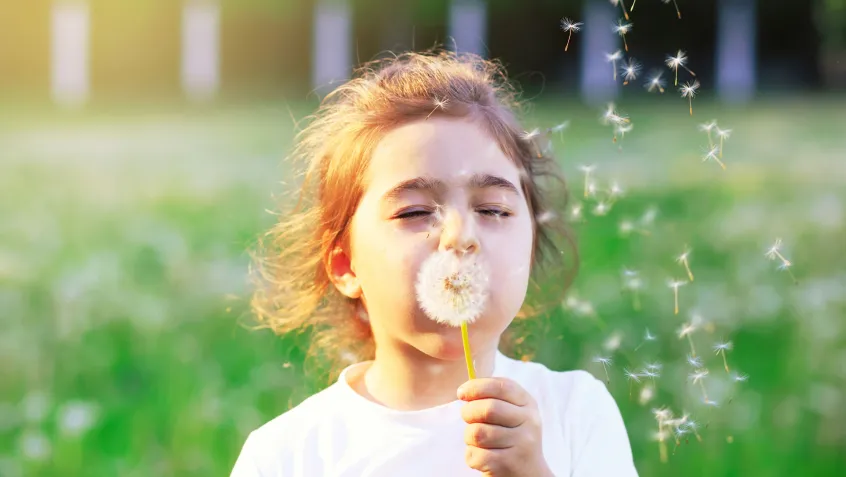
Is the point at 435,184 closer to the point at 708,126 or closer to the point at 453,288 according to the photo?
the point at 453,288

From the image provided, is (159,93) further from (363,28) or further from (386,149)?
(386,149)

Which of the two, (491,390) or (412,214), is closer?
(491,390)

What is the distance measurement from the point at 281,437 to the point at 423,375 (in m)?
0.32

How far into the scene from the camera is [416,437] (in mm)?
1938

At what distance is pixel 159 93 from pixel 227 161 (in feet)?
21.0

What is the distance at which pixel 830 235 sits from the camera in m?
4.93

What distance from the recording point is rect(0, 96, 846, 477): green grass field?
3082 millimetres

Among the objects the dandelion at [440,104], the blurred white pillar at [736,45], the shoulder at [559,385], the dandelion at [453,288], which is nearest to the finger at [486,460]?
the dandelion at [453,288]

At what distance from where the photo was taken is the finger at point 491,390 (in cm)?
169

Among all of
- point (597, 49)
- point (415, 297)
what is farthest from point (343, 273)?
point (597, 49)

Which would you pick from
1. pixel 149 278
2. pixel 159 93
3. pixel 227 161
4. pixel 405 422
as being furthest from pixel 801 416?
pixel 159 93

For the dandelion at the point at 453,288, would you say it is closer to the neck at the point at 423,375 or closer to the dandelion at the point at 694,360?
the neck at the point at 423,375

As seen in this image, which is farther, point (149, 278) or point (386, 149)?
point (149, 278)

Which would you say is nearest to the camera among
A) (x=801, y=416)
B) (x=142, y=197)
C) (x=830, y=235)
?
(x=801, y=416)
